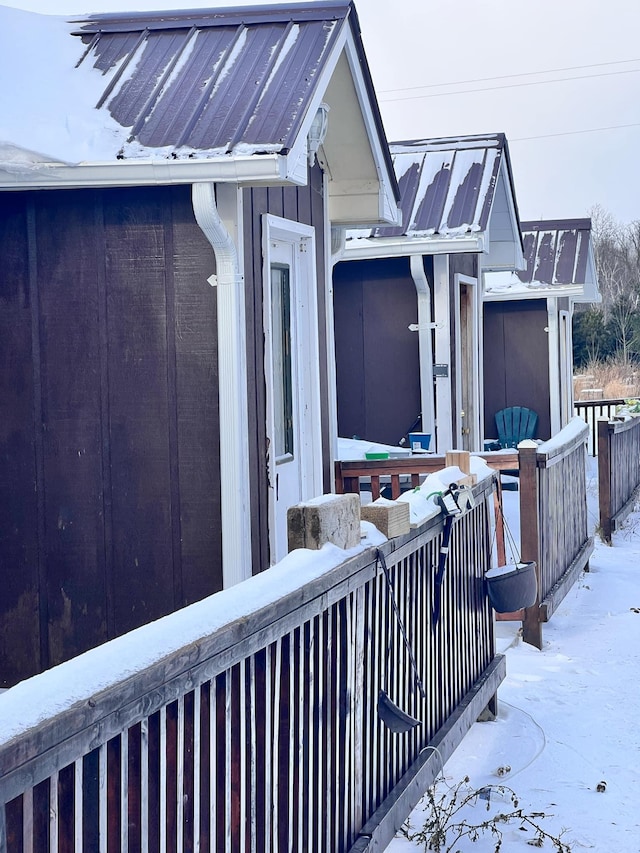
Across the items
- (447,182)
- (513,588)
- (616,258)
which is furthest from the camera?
(616,258)

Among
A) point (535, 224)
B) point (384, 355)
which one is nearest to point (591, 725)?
point (384, 355)

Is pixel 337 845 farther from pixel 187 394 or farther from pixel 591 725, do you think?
pixel 187 394

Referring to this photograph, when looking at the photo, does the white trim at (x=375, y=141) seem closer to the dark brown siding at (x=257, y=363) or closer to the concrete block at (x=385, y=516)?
the dark brown siding at (x=257, y=363)

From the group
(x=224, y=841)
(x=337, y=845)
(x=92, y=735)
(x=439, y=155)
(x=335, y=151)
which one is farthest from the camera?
(x=439, y=155)

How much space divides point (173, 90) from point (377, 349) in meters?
5.99

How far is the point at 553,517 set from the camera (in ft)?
25.8

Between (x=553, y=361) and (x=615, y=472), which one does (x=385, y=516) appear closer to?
(x=615, y=472)

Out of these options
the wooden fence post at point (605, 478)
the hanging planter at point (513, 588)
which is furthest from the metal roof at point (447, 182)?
the hanging planter at point (513, 588)

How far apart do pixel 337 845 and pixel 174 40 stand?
455 cm

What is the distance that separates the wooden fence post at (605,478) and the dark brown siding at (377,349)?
1.90 metres

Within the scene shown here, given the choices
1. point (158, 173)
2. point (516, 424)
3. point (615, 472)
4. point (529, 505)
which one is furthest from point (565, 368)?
point (158, 173)

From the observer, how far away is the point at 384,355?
11.5 metres

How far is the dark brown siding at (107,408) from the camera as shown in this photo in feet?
18.6

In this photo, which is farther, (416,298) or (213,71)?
(416,298)
